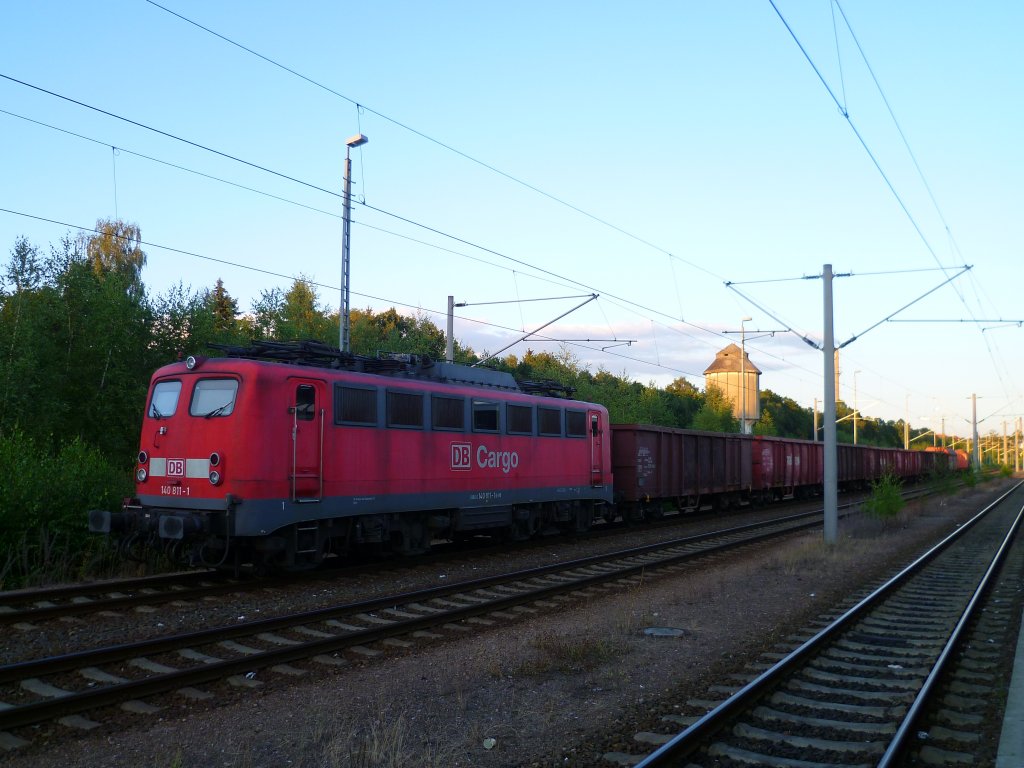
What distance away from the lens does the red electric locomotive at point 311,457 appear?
467 inches

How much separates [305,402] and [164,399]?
2291mm

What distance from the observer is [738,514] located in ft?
100

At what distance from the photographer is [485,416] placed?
Answer: 54.7ft

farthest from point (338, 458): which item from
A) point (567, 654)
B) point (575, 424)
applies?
point (575, 424)

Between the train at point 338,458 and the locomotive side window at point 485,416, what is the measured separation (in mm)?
37

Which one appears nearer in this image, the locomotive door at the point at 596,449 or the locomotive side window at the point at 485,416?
the locomotive side window at the point at 485,416

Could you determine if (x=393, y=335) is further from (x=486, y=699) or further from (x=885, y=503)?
(x=486, y=699)

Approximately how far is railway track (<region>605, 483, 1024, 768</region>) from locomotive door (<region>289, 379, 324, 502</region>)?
23.5 ft

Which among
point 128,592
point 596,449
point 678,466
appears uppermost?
point 596,449

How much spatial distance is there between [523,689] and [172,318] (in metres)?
20.9

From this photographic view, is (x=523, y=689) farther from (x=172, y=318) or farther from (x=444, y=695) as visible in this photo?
(x=172, y=318)

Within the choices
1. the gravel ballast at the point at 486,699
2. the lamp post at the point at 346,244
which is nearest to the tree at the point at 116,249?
the lamp post at the point at 346,244

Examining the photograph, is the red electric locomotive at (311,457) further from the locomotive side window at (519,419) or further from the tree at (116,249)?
the tree at (116,249)

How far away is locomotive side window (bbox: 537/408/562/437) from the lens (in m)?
18.5
